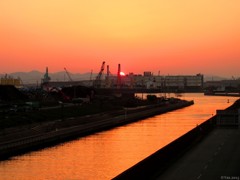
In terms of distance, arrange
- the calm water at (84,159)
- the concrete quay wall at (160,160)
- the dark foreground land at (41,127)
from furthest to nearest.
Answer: the dark foreground land at (41,127), the calm water at (84,159), the concrete quay wall at (160,160)

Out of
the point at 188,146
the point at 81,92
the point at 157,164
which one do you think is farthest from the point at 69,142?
the point at 81,92

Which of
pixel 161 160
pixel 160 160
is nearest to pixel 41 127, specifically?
pixel 161 160

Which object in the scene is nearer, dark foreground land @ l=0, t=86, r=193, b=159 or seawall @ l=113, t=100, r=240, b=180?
seawall @ l=113, t=100, r=240, b=180

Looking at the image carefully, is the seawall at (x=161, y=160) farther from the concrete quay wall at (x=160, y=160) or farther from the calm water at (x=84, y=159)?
the calm water at (x=84, y=159)

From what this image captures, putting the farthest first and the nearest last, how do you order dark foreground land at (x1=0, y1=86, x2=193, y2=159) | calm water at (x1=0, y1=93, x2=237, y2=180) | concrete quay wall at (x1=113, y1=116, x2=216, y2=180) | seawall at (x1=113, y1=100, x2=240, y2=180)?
dark foreground land at (x1=0, y1=86, x2=193, y2=159), calm water at (x1=0, y1=93, x2=237, y2=180), seawall at (x1=113, y1=100, x2=240, y2=180), concrete quay wall at (x1=113, y1=116, x2=216, y2=180)

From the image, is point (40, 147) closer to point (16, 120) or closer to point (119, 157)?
point (119, 157)

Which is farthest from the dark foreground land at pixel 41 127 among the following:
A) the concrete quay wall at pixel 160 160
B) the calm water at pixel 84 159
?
the concrete quay wall at pixel 160 160

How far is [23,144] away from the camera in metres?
30.5

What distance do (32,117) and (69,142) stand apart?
472 inches

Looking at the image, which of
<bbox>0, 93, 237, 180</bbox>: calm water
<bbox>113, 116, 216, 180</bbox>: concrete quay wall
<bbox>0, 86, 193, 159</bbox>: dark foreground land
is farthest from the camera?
<bbox>0, 86, 193, 159</bbox>: dark foreground land

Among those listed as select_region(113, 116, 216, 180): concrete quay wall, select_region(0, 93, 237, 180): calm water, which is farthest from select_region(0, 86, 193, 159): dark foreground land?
select_region(113, 116, 216, 180): concrete quay wall

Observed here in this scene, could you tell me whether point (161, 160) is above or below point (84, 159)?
above

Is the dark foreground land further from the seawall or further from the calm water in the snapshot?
the seawall

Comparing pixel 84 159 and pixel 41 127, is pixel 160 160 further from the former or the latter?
pixel 41 127
